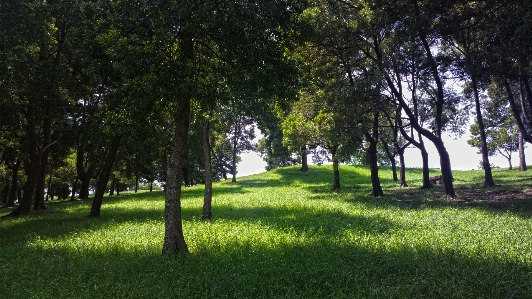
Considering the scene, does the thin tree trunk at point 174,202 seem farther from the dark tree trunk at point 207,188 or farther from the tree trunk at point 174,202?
the dark tree trunk at point 207,188

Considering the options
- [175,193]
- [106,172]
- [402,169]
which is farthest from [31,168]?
[402,169]

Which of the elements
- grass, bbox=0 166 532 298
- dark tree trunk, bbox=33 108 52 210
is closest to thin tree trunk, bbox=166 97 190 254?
grass, bbox=0 166 532 298

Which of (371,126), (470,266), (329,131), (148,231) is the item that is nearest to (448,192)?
(371,126)

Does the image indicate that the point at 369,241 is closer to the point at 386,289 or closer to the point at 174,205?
the point at 386,289

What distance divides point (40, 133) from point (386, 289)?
3069cm

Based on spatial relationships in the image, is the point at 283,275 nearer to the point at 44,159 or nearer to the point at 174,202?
the point at 174,202

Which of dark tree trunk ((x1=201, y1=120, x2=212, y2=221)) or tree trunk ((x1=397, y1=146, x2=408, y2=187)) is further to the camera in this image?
tree trunk ((x1=397, y1=146, x2=408, y2=187))

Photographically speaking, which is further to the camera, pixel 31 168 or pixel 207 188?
pixel 31 168

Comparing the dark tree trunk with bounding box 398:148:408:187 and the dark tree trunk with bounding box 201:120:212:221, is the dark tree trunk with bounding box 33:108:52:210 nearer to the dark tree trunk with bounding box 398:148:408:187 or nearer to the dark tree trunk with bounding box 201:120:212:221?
the dark tree trunk with bounding box 201:120:212:221

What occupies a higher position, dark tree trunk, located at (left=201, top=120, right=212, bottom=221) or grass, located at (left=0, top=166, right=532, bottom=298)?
dark tree trunk, located at (left=201, top=120, right=212, bottom=221)

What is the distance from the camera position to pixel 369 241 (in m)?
9.20

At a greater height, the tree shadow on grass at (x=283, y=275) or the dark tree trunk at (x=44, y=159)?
the dark tree trunk at (x=44, y=159)

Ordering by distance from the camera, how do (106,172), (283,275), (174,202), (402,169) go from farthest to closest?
(402,169)
(106,172)
(174,202)
(283,275)

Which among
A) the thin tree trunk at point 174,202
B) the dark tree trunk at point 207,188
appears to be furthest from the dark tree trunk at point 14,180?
the thin tree trunk at point 174,202
